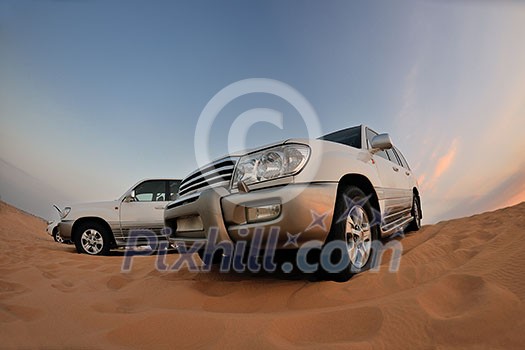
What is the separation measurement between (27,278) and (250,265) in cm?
217

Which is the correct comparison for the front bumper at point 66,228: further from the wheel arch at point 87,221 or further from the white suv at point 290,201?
the white suv at point 290,201

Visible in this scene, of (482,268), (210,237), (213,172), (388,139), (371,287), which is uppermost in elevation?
(388,139)

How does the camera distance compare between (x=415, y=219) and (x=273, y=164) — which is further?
(x=415, y=219)

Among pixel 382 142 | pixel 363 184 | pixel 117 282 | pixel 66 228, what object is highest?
pixel 382 142

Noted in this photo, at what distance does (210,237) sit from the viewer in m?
2.12

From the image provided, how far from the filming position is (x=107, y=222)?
6.31 m

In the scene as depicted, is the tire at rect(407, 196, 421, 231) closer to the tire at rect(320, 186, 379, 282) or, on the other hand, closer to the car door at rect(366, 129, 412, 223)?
the car door at rect(366, 129, 412, 223)

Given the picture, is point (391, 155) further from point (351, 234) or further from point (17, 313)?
point (17, 313)

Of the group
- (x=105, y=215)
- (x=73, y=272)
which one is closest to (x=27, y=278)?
(x=73, y=272)

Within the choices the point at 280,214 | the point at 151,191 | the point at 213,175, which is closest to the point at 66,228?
the point at 151,191

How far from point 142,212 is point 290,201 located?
212 inches

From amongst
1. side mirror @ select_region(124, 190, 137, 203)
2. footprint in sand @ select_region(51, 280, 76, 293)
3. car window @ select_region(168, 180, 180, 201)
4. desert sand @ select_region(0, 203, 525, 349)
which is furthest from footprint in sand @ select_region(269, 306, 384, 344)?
side mirror @ select_region(124, 190, 137, 203)

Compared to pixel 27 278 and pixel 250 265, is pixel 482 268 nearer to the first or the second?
pixel 250 265

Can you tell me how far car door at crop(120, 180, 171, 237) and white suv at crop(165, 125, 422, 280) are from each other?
152 inches
